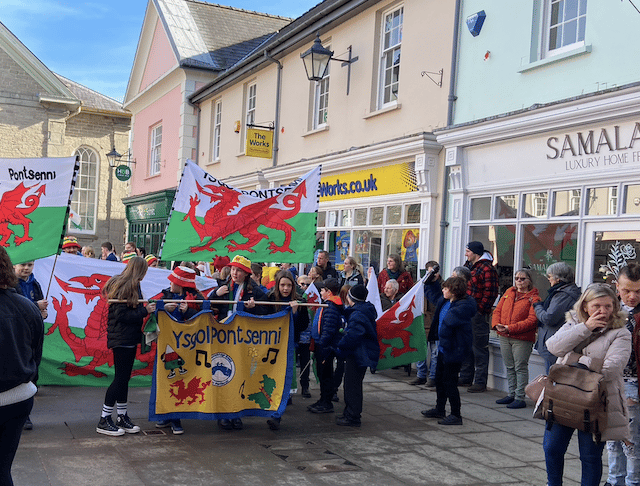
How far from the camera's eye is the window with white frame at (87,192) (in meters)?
34.3

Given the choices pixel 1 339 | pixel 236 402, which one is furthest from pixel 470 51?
pixel 1 339

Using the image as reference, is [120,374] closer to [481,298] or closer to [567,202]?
[481,298]

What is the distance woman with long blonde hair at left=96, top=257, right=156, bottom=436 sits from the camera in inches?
256

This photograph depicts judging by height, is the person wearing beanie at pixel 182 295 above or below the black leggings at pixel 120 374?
above

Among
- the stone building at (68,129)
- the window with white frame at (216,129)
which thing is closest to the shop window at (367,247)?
the window with white frame at (216,129)

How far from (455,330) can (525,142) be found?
325cm

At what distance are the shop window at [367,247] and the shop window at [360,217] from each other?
158 mm

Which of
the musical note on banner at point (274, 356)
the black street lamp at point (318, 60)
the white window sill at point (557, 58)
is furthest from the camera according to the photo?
the black street lamp at point (318, 60)

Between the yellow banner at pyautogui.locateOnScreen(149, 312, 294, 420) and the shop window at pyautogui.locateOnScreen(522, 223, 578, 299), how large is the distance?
13.3 feet

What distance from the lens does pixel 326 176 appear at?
47.9 ft

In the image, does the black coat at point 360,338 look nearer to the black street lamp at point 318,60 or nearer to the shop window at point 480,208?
the shop window at point 480,208

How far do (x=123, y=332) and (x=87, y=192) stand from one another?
29.8 meters

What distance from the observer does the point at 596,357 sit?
4.49m

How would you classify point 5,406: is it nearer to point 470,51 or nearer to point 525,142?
point 525,142
